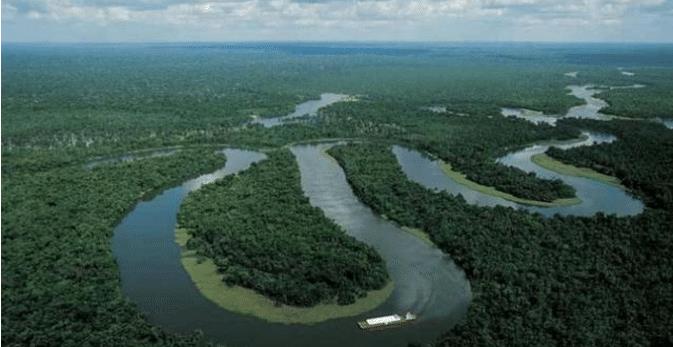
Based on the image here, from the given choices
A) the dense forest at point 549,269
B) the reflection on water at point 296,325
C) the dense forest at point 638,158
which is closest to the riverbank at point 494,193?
the dense forest at point 549,269

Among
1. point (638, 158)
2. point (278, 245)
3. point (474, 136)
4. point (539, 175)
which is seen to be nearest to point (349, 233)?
point (278, 245)

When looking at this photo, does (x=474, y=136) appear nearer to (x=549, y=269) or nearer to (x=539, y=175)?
(x=539, y=175)

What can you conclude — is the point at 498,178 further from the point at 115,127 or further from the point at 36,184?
the point at 115,127

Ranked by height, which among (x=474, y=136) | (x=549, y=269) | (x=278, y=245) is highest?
(x=474, y=136)

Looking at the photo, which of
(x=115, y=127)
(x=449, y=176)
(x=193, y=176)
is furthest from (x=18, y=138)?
(x=449, y=176)

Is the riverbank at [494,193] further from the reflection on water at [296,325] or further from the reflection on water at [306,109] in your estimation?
the reflection on water at [306,109]

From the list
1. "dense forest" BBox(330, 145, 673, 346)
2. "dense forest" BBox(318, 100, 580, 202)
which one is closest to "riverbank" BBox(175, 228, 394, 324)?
"dense forest" BBox(330, 145, 673, 346)
